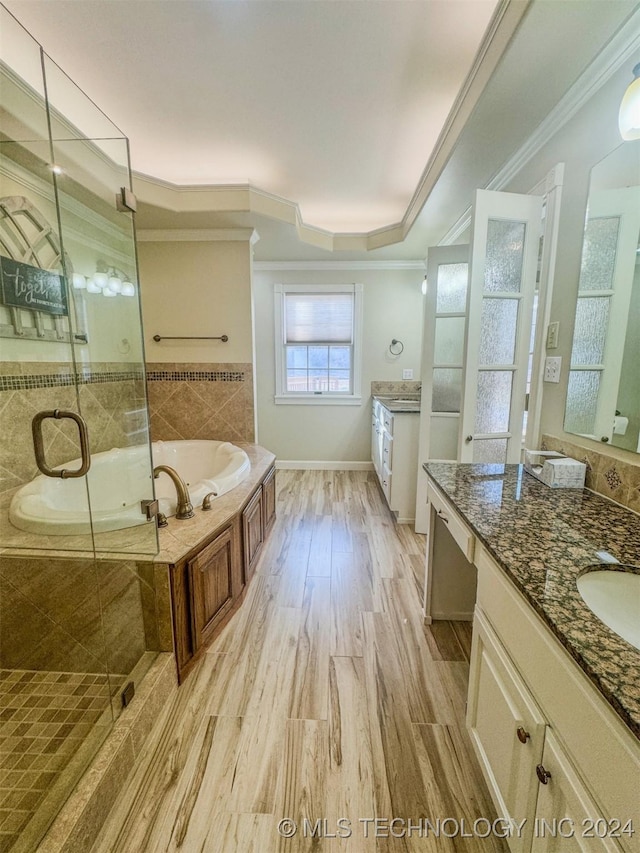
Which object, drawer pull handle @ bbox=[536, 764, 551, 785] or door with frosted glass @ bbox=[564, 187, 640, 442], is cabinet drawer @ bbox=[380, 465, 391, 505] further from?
drawer pull handle @ bbox=[536, 764, 551, 785]

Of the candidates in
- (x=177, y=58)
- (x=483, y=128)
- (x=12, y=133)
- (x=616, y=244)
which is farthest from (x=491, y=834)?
(x=12, y=133)

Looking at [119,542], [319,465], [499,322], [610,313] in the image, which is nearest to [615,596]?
[610,313]

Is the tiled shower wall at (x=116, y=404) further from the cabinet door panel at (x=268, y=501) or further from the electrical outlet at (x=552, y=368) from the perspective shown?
the electrical outlet at (x=552, y=368)

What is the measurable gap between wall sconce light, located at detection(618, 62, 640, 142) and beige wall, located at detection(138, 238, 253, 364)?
2.67 m

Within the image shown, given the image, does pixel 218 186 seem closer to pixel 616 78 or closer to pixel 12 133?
pixel 12 133

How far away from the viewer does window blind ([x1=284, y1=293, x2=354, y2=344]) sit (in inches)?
167

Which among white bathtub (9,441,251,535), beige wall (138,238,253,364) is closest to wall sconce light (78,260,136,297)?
beige wall (138,238,253,364)

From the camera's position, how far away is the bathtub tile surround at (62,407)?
1799mm

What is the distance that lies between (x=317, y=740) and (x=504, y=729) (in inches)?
28.5

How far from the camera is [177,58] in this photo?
1.65 meters

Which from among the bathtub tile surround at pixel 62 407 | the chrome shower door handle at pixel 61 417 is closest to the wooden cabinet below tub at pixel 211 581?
the chrome shower door handle at pixel 61 417

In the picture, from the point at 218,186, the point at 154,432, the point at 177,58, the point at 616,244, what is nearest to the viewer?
the point at 616,244

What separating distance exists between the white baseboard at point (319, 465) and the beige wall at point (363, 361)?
46 millimetres

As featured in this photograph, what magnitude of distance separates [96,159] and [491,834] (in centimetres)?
337
